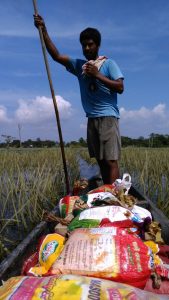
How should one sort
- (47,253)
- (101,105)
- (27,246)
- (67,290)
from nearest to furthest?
(67,290)
(47,253)
(27,246)
(101,105)

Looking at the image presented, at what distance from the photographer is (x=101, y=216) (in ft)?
5.47

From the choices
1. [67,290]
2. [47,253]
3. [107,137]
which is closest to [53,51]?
[107,137]

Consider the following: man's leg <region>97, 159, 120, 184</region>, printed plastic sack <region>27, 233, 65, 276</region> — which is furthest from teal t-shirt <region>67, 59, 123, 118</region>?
printed plastic sack <region>27, 233, 65, 276</region>

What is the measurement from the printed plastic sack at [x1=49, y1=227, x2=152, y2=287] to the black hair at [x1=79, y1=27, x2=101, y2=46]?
1796 mm

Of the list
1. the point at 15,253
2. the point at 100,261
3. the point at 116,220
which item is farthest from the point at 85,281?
the point at 116,220

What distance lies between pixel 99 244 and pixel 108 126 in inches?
64.1

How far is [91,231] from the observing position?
4.43 feet

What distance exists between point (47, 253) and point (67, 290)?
38cm

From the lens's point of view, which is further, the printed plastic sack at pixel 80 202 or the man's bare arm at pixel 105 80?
the man's bare arm at pixel 105 80

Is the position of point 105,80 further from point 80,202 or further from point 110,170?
point 80,202

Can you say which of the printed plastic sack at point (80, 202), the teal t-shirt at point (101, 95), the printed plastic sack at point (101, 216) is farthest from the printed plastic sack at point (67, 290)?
the teal t-shirt at point (101, 95)

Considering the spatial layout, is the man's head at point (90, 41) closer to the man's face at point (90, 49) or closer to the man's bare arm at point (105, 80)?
the man's face at point (90, 49)

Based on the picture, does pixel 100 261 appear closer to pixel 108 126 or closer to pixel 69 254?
pixel 69 254

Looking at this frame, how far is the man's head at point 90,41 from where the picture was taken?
Answer: 2.69m
